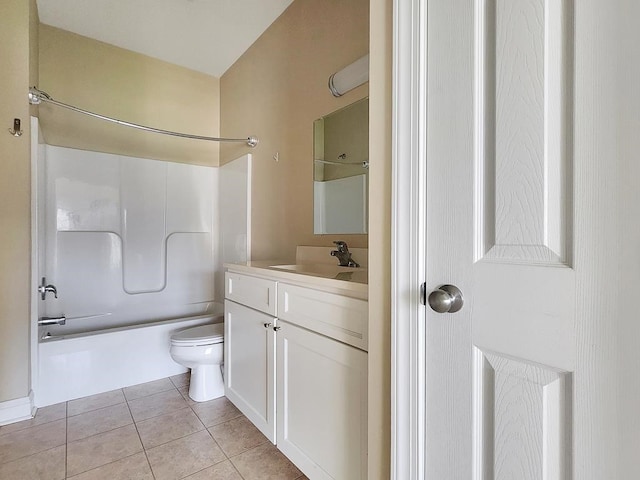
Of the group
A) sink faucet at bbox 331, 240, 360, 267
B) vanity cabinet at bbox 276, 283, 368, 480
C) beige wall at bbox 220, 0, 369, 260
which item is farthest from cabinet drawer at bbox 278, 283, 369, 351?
beige wall at bbox 220, 0, 369, 260

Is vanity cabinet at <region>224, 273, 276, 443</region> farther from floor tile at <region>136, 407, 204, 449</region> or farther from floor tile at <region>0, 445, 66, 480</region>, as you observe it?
floor tile at <region>0, 445, 66, 480</region>

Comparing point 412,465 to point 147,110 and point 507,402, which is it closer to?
point 507,402

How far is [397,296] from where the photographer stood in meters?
0.82

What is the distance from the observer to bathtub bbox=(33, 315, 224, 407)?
2090mm

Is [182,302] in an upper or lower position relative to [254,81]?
lower

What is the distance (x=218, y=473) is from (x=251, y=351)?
21.4 inches

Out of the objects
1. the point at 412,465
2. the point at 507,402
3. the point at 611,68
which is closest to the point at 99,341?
the point at 412,465

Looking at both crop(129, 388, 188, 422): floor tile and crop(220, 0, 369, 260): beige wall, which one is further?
crop(129, 388, 188, 422): floor tile

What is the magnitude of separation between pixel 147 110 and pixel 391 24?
9.15 ft

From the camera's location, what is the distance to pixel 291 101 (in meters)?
2.21

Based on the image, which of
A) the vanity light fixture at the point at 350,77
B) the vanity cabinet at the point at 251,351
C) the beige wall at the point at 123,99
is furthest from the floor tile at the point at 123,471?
the beige wall at the point at 123,99

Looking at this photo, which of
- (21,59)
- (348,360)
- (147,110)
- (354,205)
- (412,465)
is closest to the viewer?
(412,465)

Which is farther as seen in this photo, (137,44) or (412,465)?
(137,44)

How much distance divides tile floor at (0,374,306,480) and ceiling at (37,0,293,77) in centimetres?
272
